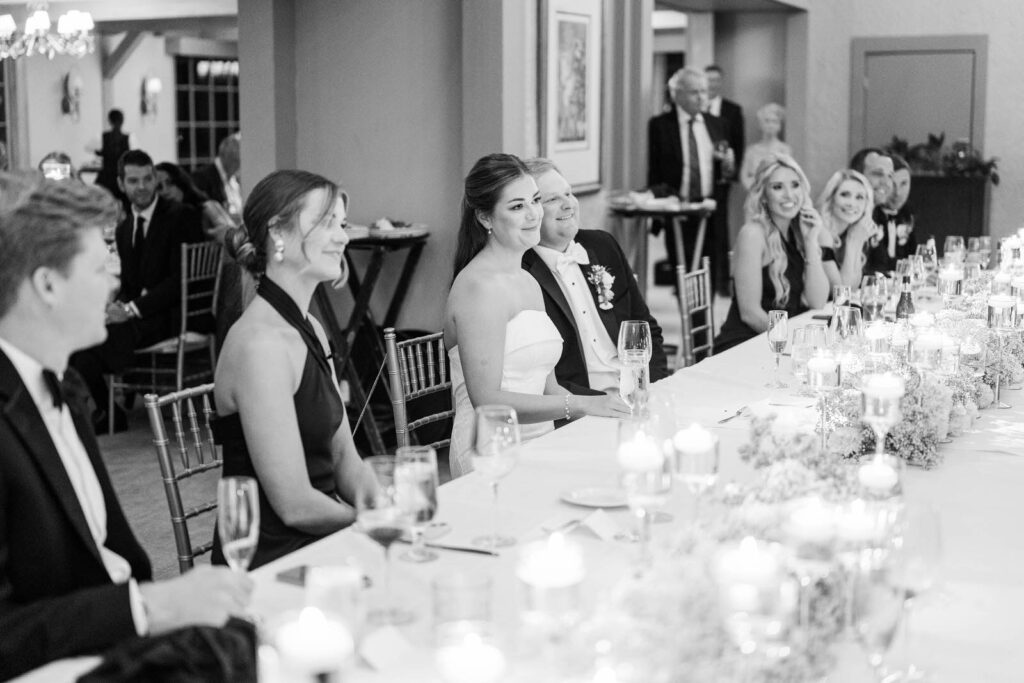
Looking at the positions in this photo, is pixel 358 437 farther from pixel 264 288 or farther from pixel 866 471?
pixel 866 471

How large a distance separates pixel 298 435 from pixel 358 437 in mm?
3144

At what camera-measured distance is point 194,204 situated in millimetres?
7656

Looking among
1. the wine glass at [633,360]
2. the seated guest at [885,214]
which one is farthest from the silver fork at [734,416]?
the seated guest at [885,214]

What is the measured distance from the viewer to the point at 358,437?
582 cm

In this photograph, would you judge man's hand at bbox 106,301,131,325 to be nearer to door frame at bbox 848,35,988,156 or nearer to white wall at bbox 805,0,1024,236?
white wall at bbox 805,0,1024,236

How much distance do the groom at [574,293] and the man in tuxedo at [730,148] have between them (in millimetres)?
6008

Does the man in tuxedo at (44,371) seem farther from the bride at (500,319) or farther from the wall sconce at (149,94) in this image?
the wall sconce at (149,94)

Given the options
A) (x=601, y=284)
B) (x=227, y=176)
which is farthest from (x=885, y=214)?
(x=227, y=176)

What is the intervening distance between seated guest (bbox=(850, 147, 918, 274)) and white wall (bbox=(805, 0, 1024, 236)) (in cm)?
460

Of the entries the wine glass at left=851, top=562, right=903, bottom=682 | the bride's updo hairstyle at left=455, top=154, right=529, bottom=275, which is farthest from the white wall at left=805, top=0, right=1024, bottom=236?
the wine glass at left=851, top=562, right=903, bottom=682

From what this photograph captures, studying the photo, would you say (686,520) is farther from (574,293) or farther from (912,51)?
(912,51)

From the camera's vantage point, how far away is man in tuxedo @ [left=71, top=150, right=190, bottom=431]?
21.2ft

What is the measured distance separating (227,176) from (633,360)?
6.79 metres

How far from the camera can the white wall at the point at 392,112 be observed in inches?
253
